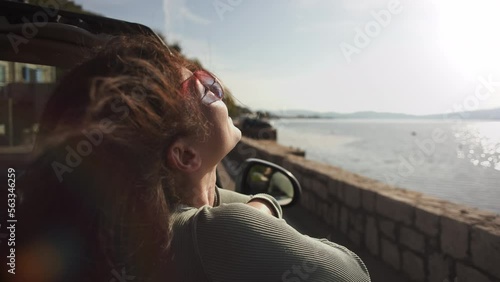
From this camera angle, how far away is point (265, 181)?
2541mm

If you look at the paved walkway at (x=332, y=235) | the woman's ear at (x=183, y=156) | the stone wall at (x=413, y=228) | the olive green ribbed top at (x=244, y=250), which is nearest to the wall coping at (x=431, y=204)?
the stone wall at (x=413, y=228)

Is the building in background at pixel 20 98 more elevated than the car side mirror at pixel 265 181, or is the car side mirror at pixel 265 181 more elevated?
the building in background at pixel 20 98

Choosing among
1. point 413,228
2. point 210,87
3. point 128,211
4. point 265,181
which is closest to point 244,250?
point 128,211

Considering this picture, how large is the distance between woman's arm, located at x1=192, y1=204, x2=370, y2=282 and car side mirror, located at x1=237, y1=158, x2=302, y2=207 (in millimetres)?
1400

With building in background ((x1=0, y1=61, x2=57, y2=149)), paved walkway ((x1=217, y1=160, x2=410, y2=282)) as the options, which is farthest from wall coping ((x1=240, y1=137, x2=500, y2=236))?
building in background ((x1=0, y1=61, x2=57, y2=149))

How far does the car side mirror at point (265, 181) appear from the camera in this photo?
2.51 m

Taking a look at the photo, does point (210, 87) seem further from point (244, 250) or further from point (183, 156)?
point (244, 250)

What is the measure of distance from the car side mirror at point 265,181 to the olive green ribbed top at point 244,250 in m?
1.39

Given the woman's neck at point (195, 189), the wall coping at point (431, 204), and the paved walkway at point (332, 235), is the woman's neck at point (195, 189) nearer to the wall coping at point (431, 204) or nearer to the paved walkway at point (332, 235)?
the paved walkway at point (332, 235)

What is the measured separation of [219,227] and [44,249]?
1.45ft

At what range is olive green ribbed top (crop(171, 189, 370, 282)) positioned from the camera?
1.01 m

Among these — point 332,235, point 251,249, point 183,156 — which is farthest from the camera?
point 332,235

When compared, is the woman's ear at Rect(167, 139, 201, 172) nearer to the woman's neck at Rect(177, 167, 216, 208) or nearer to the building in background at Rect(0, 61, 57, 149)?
the woman's neck at Rect(177, 167, 216, 208)

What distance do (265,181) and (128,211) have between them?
1.52 m
